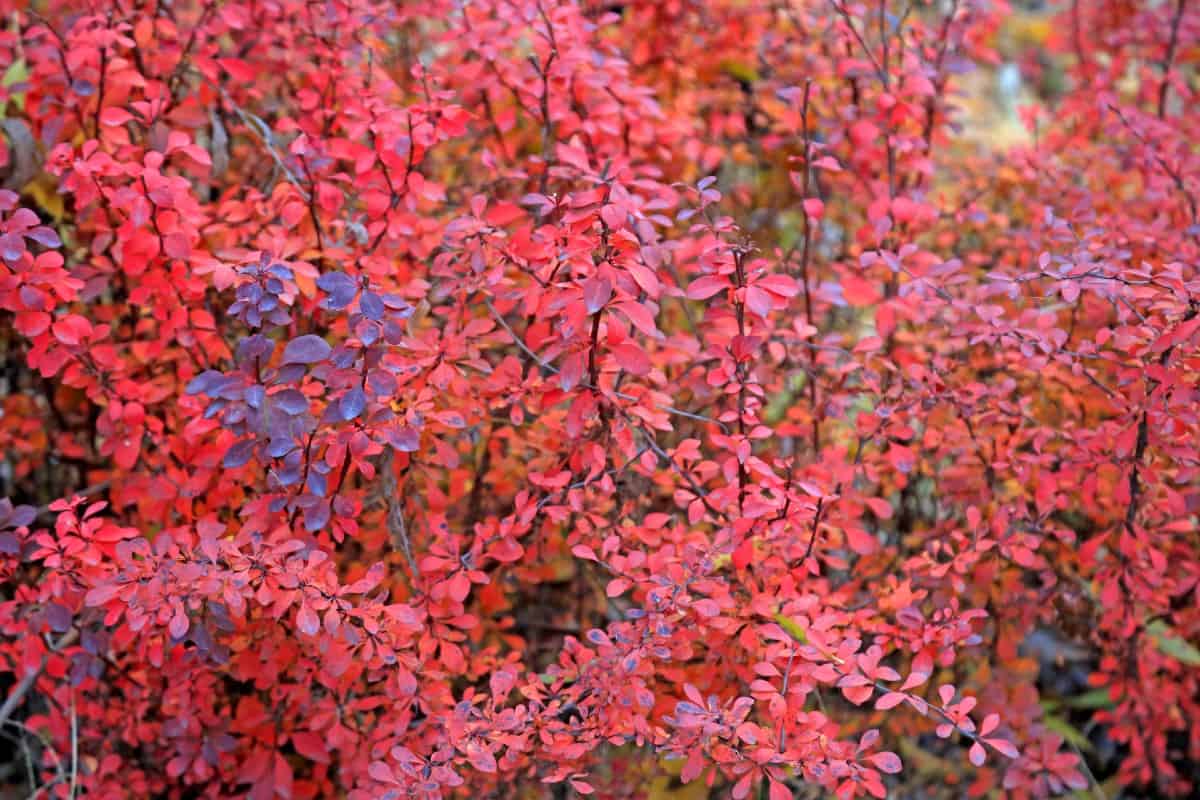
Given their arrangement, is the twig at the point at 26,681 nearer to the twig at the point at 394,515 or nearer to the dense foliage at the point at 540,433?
the dense foliage at the point at 540,433

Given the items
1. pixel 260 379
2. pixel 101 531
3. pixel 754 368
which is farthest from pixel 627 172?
pixel 101 531

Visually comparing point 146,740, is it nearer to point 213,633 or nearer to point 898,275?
point 213,633

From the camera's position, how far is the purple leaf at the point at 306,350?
154cm

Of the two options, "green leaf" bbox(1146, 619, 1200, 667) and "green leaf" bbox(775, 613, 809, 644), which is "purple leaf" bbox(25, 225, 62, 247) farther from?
"green leaf" bbox(1146, 619, 1200, 667)

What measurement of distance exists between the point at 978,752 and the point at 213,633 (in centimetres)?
124

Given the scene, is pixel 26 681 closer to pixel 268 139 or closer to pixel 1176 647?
pixel 268 139

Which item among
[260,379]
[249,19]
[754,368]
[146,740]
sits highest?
[249,19]

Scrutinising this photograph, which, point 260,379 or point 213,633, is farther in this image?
point 213,633

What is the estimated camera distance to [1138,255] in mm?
2332

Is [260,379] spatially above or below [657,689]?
above

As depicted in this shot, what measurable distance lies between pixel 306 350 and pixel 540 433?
608 millimetres

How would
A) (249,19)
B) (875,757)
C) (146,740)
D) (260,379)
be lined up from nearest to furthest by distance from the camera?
(875,757), (260,379), (146,740), (249,19)

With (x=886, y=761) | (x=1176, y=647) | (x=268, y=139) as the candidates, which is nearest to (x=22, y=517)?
(x=268, y=139)

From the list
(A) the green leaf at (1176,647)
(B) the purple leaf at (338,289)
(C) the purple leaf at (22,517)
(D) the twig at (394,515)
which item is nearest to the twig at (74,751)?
(C) the purple leaf at (22,517)
